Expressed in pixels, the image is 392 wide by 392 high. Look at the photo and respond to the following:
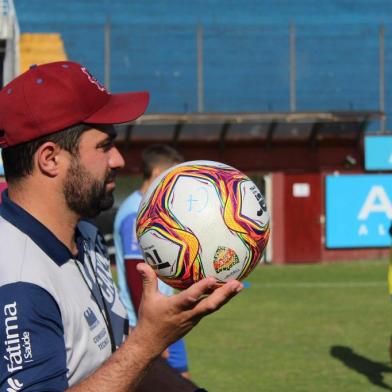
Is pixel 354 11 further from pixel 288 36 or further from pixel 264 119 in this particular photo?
pixel 264 119

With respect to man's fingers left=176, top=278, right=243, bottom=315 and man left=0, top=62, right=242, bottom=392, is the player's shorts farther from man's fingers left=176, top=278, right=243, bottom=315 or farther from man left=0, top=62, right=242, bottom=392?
man's fingers left=176, top=278, right=243, bottom=315

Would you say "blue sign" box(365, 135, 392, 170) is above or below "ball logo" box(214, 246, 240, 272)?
below

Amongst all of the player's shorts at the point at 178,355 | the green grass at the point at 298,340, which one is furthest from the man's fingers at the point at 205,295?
the green grass at the point at 298,340

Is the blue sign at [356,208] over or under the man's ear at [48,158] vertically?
under

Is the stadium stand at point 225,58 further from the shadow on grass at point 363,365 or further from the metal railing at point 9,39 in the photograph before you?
the shadow on grass at point 363,365

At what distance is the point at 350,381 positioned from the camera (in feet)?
32.0

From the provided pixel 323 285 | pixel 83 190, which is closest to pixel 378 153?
pixel 323 285

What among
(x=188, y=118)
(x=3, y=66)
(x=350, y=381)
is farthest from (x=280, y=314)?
(x=3, y=66)

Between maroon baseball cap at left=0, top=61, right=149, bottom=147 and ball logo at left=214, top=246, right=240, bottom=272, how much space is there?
537 mm

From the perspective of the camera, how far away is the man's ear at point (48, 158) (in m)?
2.97

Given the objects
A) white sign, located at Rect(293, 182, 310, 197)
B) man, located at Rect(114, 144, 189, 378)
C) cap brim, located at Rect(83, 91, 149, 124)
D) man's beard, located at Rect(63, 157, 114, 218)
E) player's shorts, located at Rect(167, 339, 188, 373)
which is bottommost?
white sign, located at Rect(293, 182, 310, 197)

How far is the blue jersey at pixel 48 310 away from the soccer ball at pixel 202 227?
26cm

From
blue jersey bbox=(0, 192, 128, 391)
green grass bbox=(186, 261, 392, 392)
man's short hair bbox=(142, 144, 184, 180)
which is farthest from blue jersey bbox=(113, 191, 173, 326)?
blue jersey bbox=(0, 192, 128, 391)

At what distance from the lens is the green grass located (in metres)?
9.78
